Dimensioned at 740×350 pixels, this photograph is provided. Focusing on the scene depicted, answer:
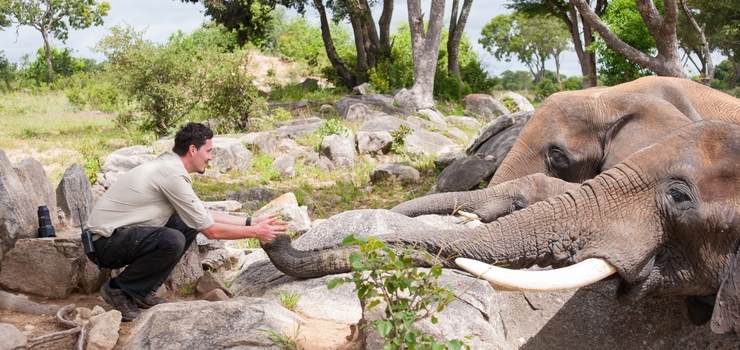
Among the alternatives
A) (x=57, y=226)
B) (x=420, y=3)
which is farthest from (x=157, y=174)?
(x=420, y=3)

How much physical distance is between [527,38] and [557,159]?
4789 centimetres

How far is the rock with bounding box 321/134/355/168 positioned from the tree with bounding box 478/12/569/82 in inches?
1547

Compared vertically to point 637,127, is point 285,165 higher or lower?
lower

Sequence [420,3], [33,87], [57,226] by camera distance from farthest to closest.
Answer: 1. [33,87]
2. [420,3]
3. [57,226]

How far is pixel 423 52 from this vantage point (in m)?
19.8

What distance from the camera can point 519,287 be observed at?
3.50 m

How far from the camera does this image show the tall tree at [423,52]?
1912cm


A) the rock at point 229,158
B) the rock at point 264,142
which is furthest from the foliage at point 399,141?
the rock at point 229,158

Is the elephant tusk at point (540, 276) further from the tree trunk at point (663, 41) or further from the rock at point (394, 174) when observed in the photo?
the rock at point (394, 174)

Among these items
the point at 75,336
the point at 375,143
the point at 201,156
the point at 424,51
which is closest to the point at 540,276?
the point at 201,156

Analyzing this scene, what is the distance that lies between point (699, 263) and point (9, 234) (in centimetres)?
442

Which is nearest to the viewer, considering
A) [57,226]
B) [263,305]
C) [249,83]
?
[263,305]

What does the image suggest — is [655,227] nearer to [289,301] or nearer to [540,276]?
[540,276]

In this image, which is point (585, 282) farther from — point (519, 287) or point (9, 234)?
point (9, 234)
